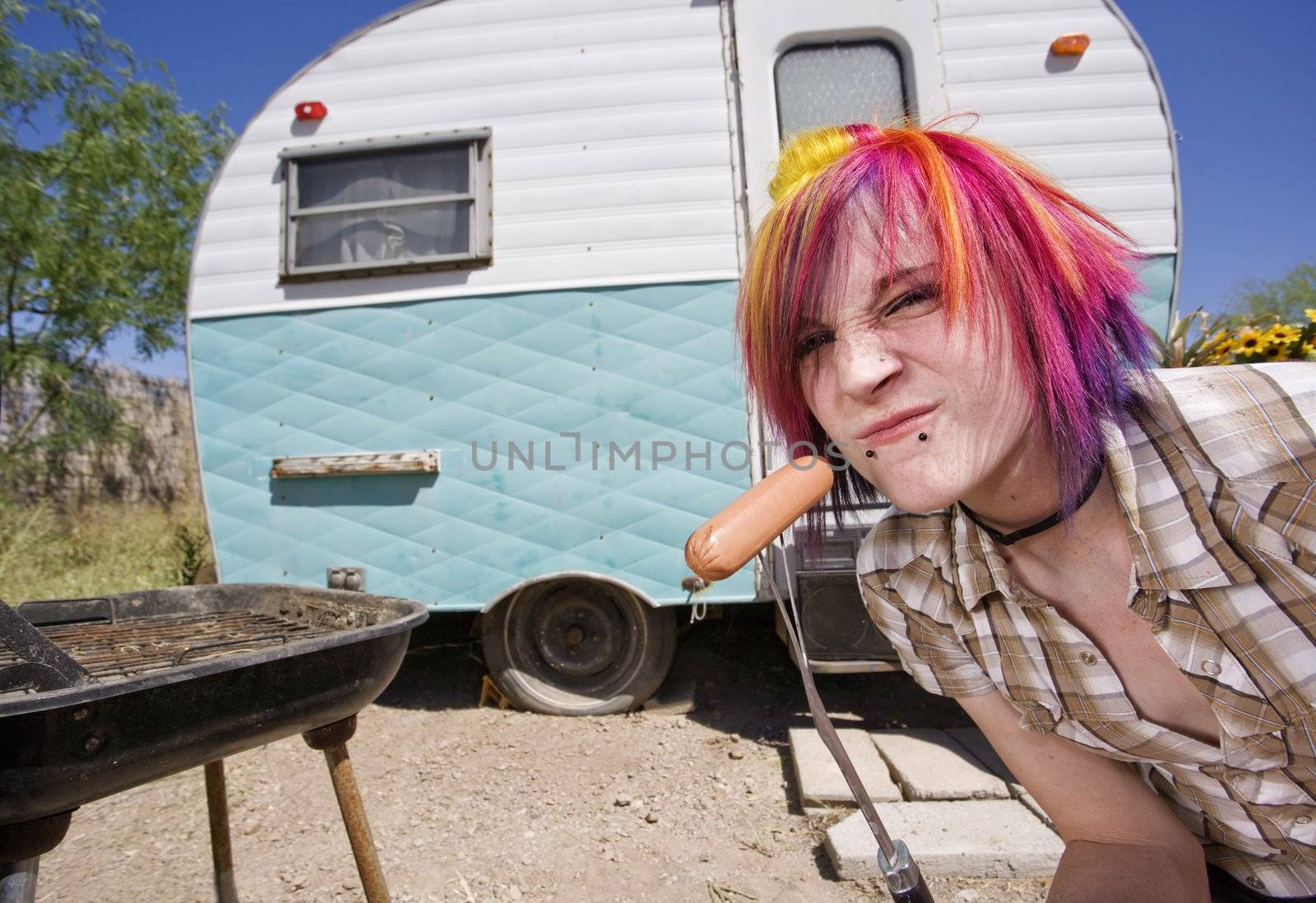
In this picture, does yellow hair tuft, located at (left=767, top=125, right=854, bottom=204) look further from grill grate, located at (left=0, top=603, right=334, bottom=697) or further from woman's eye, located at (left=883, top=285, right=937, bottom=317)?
grill grate, located at (left=0, top=603, right=334, bottom=697)

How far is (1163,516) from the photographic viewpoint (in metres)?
0.99

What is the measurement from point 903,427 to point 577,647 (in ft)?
10.2

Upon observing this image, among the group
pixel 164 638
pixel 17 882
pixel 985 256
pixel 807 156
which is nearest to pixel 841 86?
pixel 807 156

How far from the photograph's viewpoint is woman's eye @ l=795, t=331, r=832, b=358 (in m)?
1.03

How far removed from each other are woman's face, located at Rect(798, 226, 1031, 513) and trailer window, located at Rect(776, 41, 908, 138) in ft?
9.16

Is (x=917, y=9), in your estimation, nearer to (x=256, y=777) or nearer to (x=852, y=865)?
(x=852, y=865)

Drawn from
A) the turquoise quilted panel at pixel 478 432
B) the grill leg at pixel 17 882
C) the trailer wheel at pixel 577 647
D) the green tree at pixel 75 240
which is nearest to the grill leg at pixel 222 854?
the grill leg at pixel 17 882

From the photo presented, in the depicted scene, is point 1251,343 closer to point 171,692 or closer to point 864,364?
point 864,364

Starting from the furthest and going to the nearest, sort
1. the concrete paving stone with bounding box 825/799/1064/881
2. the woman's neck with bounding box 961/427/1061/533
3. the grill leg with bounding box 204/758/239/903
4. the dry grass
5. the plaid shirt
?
the dry grass, the concrete paving stone with bounding box 825/799/1064/881, the grill leg with bounding box 204/758/239/903, the woman's neck with bounding box 961/427/1061/533, the plaid shirt

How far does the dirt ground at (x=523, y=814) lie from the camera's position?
7.82ft

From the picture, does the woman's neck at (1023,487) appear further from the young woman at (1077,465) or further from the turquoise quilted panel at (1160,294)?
the turquoise quilted panel at (1160,294)

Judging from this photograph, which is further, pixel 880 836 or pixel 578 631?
pixel 578 631

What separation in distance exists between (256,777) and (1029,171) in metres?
3.76

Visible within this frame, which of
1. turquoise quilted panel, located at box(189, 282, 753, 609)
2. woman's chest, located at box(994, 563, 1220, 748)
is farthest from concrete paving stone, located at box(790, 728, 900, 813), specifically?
woman's chest, located at box(994, 563, 1220, 748)
